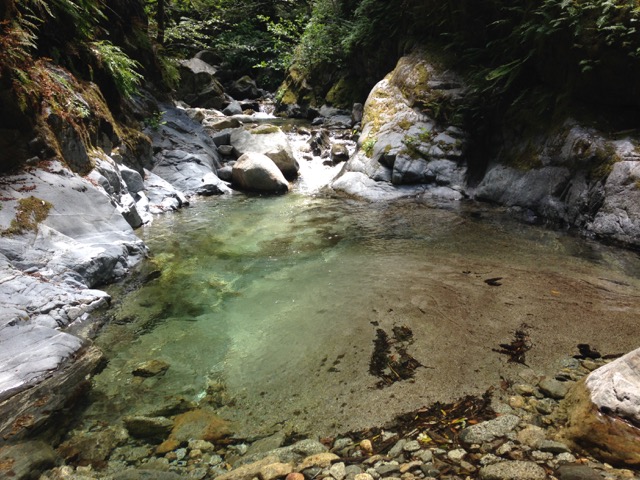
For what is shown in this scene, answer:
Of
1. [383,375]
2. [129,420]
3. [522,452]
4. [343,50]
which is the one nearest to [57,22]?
[129,420]

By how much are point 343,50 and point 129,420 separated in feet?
59.9

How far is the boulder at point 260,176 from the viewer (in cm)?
1036

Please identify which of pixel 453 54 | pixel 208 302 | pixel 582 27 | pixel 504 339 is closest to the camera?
pixel 504 339

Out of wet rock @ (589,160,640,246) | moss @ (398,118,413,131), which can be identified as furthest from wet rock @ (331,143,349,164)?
wet rock @ (589,160,640,246)

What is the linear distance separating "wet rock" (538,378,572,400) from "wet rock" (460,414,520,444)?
16.5 inches

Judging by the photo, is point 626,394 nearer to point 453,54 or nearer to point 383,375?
point 383,375

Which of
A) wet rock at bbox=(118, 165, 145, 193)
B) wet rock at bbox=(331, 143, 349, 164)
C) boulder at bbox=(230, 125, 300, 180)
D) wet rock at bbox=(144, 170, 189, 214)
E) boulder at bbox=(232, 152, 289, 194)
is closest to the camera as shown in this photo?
wet rock at bbox=(118, 165, 145, 193)

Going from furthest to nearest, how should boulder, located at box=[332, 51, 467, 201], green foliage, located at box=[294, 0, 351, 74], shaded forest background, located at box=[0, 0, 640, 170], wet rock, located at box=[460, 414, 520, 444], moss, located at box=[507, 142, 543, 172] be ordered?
green foliage, located at box=[294, 0, 351, 74], boulder, located at box=[332, 51, 467, 201], moss, located at box=[507, 142, 543, 172], shaded forest background, located at box=[0, 0, 640, 170], wet rock, located at box=[460, 414, 520, 444]

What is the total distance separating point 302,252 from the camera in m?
6.33

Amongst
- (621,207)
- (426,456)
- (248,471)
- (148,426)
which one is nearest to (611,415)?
(426,456)

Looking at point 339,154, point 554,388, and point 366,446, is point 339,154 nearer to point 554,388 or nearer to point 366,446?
point 554,388

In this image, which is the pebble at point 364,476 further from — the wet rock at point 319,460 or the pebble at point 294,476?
the pebble at point 294,476

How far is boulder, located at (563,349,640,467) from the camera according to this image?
2.15 m

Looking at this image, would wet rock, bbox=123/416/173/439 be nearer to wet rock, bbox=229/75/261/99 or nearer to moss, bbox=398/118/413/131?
moss, bbox=398/118/413/131
